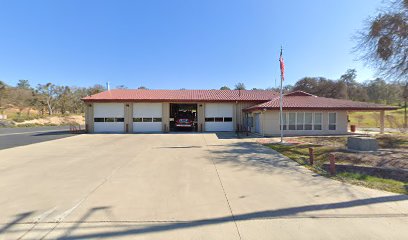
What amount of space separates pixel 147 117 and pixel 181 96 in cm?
462

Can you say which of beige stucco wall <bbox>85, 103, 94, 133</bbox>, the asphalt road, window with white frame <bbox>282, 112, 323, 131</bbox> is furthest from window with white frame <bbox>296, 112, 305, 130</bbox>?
beige stucco wall <bbox>85, 103, 94, 133</bbox>

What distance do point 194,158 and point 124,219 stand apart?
6.23 meters

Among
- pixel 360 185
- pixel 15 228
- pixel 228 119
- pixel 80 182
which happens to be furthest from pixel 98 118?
pixel 360 185

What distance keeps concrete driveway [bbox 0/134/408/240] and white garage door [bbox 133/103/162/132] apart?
17.7 meters

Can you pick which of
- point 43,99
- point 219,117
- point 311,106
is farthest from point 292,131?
point 43,99

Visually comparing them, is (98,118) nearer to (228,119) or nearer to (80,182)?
(228,119)

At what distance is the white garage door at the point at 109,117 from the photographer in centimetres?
2609

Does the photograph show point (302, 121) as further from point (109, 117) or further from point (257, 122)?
point (109, 117)

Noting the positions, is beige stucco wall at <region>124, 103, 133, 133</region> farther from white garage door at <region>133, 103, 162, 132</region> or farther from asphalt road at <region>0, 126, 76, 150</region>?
asphalt road at <region>0, 126, 76, 150</region>

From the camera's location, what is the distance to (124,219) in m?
4.35

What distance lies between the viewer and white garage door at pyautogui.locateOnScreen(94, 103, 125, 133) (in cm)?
2609

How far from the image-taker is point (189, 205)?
5039 mm

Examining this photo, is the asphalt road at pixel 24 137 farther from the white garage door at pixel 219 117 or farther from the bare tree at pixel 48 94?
the bare tree at pixel 48 94

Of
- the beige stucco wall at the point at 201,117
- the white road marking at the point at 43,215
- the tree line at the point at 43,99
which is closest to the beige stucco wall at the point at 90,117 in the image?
the beige stucco wall at the point at 201,117
